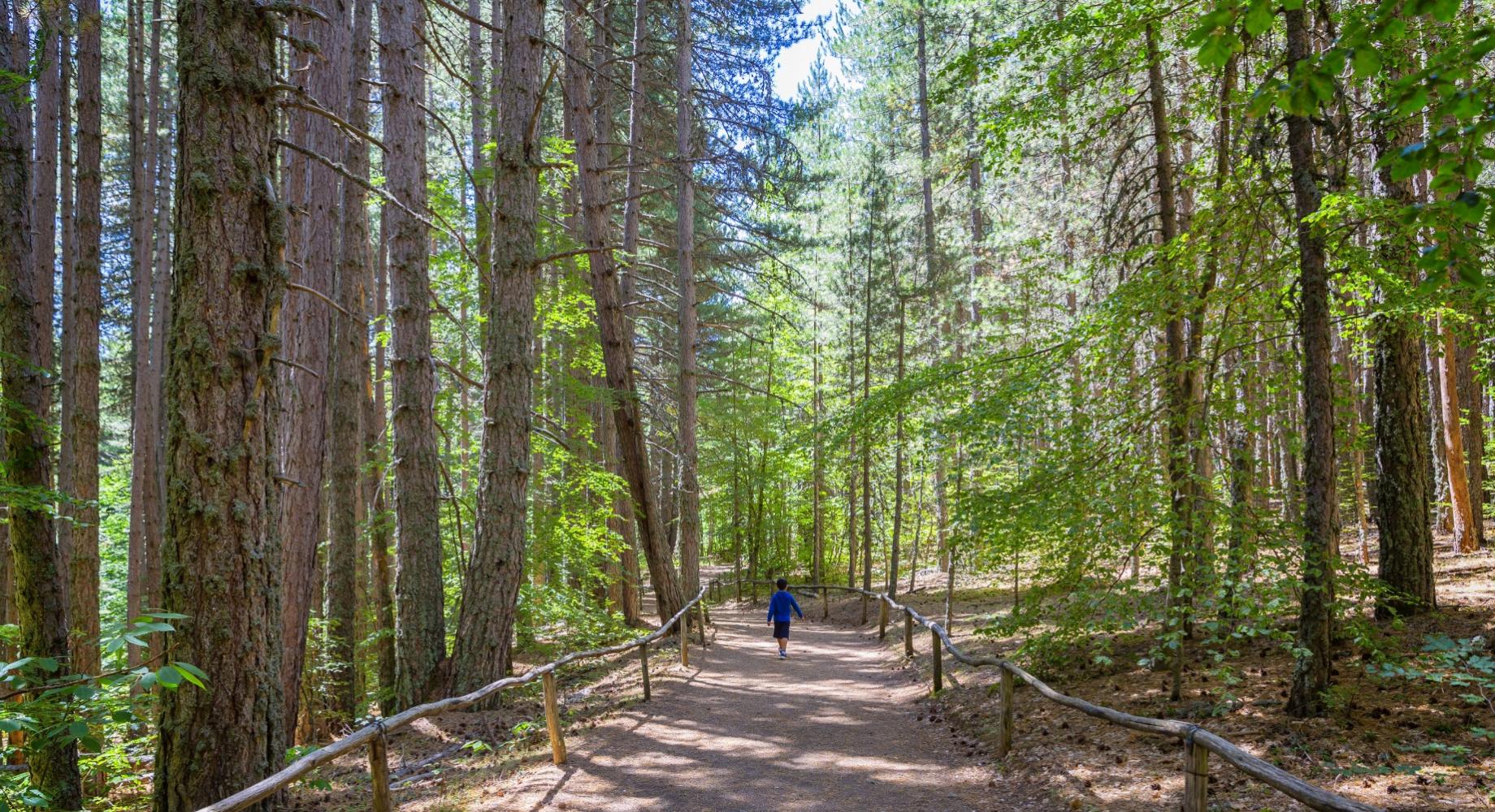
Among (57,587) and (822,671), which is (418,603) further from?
(822,671)

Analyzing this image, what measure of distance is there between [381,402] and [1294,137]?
2074 cm

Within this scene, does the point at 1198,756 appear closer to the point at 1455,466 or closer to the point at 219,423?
the point at 219,423

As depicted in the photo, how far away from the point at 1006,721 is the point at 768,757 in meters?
2.31

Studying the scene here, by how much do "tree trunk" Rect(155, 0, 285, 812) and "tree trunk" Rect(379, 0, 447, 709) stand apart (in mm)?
4973

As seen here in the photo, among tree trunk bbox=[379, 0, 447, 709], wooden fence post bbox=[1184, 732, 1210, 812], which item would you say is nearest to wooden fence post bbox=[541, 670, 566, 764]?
tree trunk bbox=[379, 0, 447, 709]

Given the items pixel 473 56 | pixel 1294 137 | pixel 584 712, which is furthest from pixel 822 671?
pixel 473 56

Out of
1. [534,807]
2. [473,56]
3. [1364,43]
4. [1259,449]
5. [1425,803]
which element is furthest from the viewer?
[1259,449]

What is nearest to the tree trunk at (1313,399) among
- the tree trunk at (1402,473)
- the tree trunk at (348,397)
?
the tree trunk at (1402,473)

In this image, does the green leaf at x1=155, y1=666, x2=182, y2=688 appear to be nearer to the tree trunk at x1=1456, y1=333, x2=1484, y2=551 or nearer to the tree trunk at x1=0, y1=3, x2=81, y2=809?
the tree trunk at x1=0, y1=3, x2=81, y2=809

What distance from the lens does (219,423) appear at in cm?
441

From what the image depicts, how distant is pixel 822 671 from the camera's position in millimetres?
13633

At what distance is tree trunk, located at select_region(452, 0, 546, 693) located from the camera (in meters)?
9.09

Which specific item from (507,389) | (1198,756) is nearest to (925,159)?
(507,389)

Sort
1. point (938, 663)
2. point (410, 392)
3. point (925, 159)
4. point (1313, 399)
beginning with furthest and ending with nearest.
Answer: point (925, 159) → point (938, 663) → point (410, 392) → point (1313, 399)
